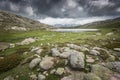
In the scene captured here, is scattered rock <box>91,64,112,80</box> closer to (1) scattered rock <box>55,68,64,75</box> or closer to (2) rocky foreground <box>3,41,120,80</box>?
(2) rocky foreground <box>3,41,120,80</box>

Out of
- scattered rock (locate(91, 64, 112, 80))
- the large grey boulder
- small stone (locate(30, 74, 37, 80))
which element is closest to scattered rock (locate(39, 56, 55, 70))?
small stone (locate(30, 74, 37, 80))

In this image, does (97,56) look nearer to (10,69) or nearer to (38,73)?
(38,73)

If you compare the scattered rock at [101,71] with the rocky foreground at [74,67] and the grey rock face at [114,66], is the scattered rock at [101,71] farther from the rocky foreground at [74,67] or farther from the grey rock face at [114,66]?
the grey rock face at [114,66]

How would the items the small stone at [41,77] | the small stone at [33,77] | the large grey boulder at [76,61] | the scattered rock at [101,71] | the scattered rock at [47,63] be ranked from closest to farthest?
the scattered rock at [101,71], the small stone at [41,77], the small stone at [33,77], the large grey boulder at [76,61], the scattered rock at [47,63]

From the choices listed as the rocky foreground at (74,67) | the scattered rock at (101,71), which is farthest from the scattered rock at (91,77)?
the scattered rock at (101,71)

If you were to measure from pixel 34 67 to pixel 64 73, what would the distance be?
4.29m

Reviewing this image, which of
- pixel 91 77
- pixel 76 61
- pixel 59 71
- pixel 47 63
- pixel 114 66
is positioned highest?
pixel 76 61

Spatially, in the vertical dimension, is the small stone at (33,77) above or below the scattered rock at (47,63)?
below

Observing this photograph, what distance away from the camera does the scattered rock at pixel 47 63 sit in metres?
16.1

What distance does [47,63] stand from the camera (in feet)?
54.6

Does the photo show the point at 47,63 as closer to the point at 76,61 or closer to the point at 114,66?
the point at 76,61

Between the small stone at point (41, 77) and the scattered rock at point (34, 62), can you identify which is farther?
the scattered rock at point (34, 62)

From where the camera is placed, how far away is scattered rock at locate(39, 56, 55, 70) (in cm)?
1615

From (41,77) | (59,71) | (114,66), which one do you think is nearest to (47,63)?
(59,71)
